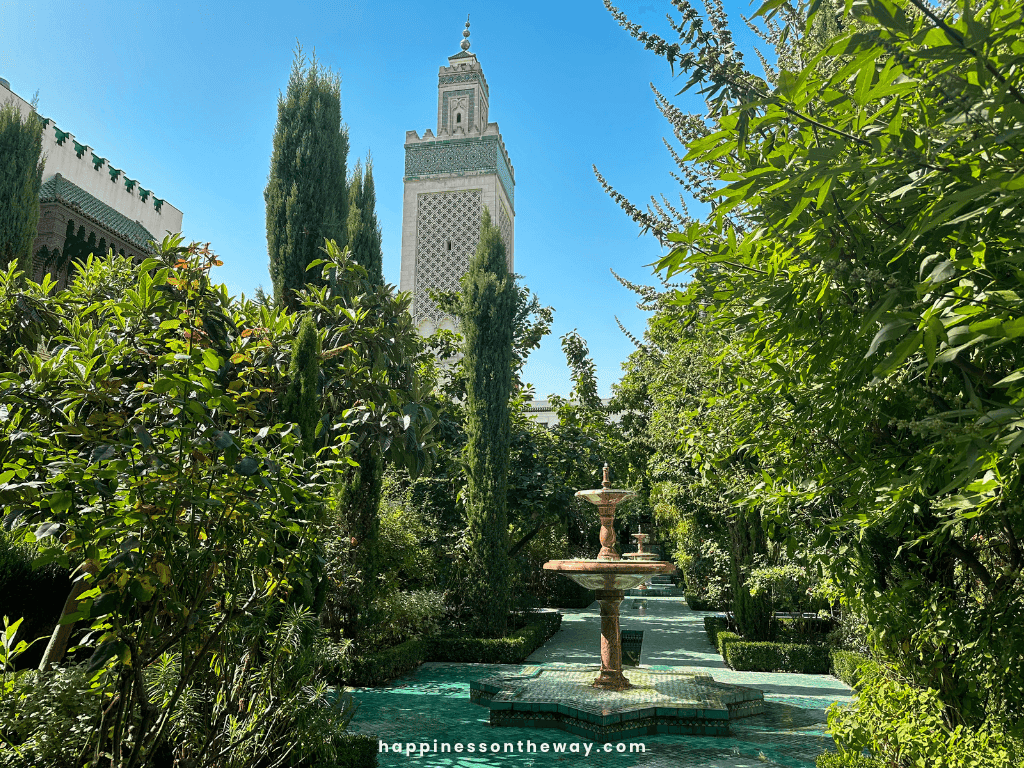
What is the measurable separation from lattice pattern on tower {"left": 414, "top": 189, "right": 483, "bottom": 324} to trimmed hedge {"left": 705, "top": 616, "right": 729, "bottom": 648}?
18.2 meters

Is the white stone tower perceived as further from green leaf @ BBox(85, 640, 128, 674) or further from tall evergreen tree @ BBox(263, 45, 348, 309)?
green leaf @ BBox(85, 640, 128, 674)

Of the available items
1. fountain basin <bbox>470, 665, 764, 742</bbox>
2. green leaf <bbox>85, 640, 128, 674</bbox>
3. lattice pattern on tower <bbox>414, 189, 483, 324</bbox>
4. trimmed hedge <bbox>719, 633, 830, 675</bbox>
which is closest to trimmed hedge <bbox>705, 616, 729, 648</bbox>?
trimmed hedge <bbox>719, 633, 830, 675</bbox>

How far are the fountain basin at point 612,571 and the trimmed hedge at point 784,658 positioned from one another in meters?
3.44

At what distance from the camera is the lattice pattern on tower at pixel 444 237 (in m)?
28.8

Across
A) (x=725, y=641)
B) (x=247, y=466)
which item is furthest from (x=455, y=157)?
(x=247, y=466)

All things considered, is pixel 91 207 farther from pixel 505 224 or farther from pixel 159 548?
pixel 159 548

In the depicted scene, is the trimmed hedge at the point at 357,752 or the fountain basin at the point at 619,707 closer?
the trimmed hedge at the point at 357,752

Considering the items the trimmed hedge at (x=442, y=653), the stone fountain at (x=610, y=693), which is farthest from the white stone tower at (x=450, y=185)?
the stone fountain at (x=610, y=693)

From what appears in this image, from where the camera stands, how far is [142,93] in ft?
26.7

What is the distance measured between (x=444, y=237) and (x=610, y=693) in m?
24.8

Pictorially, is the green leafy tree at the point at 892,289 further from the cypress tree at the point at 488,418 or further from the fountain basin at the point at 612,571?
the cypress tree at the point at 488,418

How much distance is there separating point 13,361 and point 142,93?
17.9 ft

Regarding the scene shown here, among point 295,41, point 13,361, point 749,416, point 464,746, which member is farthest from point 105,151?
point 749,416

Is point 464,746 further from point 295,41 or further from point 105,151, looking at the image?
point 105,151
